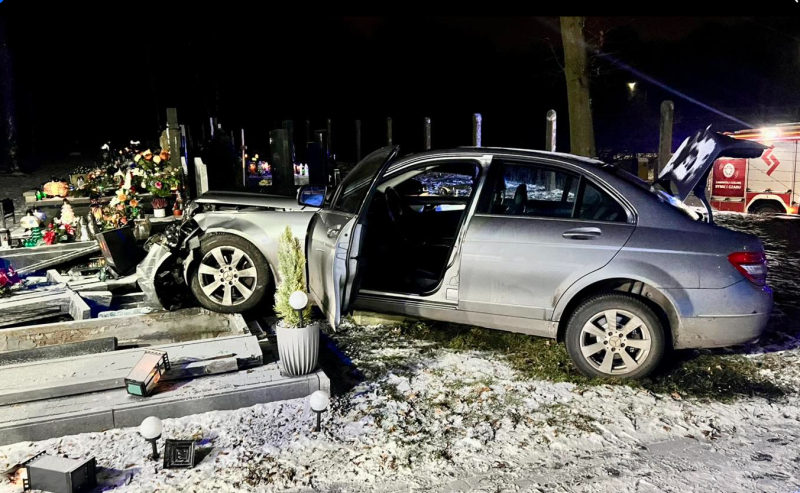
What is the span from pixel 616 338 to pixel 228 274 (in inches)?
138

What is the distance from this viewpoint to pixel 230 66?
128 ft

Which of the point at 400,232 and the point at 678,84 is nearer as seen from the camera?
the point at 400,232

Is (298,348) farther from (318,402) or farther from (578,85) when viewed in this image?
(578,85)

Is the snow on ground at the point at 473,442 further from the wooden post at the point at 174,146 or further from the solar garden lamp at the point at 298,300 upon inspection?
the wooden post at the point at 174,146

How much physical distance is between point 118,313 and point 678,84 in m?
41.9

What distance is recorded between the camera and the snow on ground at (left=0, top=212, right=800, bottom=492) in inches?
138

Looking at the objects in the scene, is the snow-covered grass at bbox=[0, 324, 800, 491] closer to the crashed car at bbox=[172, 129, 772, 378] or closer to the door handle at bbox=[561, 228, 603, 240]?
the crashed car at bbox=[172, 129, 772, 378]

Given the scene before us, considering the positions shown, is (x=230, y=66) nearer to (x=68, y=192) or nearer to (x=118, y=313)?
(x=68, y=192)

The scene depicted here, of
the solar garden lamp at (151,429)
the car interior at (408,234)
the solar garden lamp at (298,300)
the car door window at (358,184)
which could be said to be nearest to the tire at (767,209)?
the car interior at (408,234)

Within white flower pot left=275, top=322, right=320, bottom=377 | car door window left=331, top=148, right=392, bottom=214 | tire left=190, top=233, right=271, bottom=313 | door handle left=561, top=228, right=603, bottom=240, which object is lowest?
white flower pot left=275, top=322, right=320, bottom=377

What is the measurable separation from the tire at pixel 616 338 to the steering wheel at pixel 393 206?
6.96 ft

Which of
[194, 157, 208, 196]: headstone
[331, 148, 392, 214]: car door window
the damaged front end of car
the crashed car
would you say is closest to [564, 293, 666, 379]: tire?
the crashed car

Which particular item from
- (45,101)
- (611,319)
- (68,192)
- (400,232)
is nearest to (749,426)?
(611,319)

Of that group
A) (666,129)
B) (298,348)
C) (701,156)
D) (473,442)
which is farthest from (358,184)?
(666,129)
